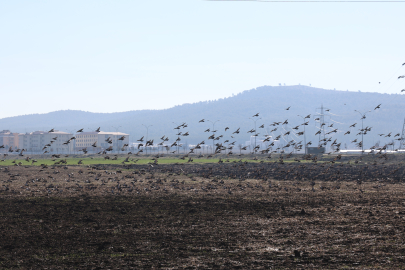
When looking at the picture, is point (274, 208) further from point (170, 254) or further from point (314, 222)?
point (170, 254)

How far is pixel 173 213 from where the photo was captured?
24.7m

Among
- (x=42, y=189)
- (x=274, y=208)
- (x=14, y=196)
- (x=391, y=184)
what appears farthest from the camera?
(x=391, y=184)

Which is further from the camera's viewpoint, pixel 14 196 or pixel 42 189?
pixel 42 189

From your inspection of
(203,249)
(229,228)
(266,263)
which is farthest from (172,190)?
(266,263)

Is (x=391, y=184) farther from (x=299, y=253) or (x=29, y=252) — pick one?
(x=29, y=252)

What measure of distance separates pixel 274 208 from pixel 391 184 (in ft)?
73.8

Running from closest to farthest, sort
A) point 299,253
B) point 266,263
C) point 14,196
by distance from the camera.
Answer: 1. point 266,263
2. point 299,253
3. point 14,196

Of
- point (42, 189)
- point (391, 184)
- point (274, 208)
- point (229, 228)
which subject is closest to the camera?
point (229, 228)

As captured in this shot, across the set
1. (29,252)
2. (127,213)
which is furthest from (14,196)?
(29,252)

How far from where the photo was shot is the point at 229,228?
68.3 feet

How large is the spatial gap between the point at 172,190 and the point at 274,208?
1213 centimetres

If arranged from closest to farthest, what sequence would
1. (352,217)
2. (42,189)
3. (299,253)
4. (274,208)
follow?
(299,253) < (352,217) < (274,208) < (42,189)

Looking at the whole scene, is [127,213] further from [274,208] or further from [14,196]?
[14,196]

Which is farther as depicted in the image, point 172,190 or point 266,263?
point 172,190
